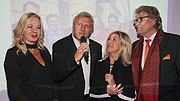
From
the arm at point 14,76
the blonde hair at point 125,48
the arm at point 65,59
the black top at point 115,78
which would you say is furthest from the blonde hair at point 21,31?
the blonde hair at point 125,48

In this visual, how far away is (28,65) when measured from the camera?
182cm

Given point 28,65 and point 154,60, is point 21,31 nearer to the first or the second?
point 28,65

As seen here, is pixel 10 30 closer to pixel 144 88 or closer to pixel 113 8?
pixel 113 8

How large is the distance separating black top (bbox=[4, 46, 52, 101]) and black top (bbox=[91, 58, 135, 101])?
0.62 metres

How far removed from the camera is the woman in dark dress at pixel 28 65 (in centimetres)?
178

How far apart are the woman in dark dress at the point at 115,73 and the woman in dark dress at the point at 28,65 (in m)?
0.63

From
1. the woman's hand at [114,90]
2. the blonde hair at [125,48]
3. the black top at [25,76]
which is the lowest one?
the woman's hand at [114,90]

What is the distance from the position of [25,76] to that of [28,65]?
125mm

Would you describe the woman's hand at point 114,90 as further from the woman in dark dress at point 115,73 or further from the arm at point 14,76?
the arm at point 14,76

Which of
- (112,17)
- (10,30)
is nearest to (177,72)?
(112,17)

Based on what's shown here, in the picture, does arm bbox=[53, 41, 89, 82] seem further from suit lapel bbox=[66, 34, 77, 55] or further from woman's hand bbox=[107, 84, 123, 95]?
woman's hand bbox=[107, 84, 123, 95]

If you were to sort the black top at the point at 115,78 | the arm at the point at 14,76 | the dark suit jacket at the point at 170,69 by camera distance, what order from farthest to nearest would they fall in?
the black top at the point at 115,78, the dark suit jacket at the point at 170,69, the arm at the point at 14,76

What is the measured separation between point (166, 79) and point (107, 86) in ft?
2.30

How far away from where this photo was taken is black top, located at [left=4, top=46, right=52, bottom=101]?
1.76m
